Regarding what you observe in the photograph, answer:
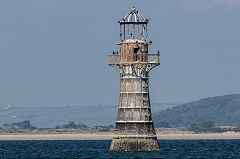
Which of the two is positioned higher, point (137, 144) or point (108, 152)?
point (137, 144)

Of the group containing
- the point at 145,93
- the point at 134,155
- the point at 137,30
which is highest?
the point at 137,30

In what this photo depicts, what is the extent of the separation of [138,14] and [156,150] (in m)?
14.9

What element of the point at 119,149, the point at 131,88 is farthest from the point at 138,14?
the point at 119,149

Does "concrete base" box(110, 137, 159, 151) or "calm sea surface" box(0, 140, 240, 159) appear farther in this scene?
"calm sea surface" box(0, 140, 240, 159)

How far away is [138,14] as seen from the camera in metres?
88.6

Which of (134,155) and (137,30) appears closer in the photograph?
(134,155)

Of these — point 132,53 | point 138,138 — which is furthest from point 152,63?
point 138,138

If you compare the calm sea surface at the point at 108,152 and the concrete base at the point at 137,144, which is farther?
the calm sea surface at the point at 108,152

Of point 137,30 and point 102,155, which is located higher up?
point 137,30

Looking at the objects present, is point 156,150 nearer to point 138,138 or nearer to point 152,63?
point 138,138

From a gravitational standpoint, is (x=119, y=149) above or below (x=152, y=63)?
below

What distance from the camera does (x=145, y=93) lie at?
87.4 meters

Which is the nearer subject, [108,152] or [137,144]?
[137,144]

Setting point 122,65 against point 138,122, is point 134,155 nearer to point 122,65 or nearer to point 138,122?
point 138,122
